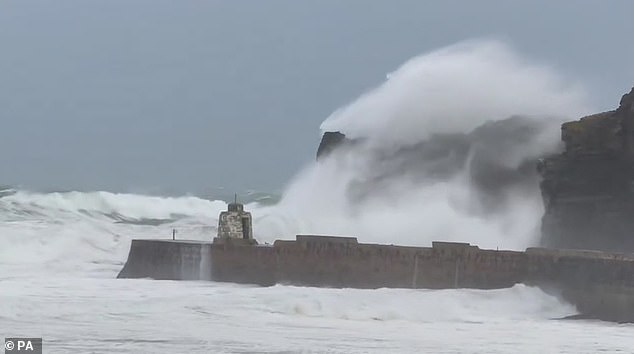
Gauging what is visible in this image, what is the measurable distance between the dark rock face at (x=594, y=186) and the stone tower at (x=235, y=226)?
5.55 meters

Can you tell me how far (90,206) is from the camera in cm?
3020

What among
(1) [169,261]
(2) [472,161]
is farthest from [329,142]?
(1) [169,261]

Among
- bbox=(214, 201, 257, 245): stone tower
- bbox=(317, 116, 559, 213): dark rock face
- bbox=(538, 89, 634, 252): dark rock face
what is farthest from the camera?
bbox=(317, 116, 559, 213): dark rock face

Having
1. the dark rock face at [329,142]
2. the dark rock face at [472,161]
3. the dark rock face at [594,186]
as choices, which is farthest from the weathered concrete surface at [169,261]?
the dark rock face at [329,142]

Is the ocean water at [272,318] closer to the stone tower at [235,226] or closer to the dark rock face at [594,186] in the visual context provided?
the stone tower at [235,226]

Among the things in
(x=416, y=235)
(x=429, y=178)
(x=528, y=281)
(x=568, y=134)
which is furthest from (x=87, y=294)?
(x=429, y=178)

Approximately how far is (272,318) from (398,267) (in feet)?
11.5

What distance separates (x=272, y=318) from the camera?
37.3ft

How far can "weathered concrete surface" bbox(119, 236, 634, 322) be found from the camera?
12.8 m

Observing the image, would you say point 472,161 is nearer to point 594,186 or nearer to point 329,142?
point 594,186

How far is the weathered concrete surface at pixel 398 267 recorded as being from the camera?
1284cm

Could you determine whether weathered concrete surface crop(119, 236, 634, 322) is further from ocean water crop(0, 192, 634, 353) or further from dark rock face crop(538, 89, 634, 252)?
dark rock face crop(538, 89, 634, 252)

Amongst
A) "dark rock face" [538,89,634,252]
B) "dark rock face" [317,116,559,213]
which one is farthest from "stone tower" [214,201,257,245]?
"dark rock face" [317,116,559,213]

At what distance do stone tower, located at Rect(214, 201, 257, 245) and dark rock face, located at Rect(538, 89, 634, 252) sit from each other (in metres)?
5.55
